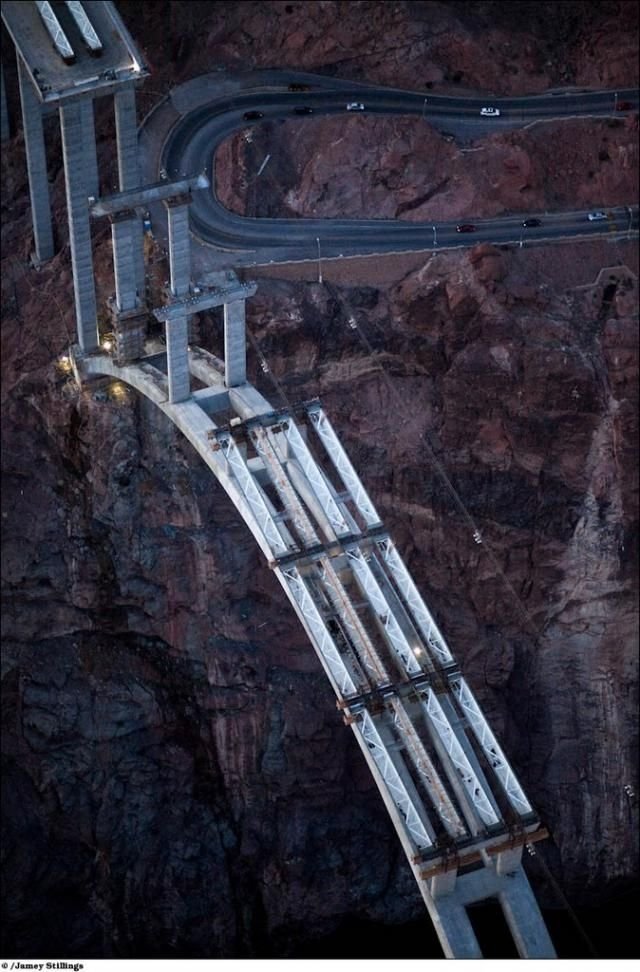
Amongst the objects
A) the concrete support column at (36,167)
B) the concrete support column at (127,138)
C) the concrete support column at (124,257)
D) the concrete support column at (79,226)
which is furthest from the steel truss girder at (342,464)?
the concrete support column at (36,167)

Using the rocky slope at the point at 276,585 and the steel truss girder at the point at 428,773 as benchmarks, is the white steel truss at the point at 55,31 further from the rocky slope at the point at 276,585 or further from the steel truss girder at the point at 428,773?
the steel truss girder at the point at 428,773

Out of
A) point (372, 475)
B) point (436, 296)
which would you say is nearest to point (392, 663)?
point (372, 475)

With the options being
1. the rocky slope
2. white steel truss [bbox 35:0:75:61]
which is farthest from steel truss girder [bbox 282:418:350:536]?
white steel truss [bbox 35:0:75:61]

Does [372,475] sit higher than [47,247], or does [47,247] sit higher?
Result: [47,247]

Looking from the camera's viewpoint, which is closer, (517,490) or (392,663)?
(392,663)

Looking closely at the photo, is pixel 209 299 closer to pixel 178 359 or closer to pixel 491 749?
pixel 178 359

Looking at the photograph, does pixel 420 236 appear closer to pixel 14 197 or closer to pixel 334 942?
pixel 14 197
